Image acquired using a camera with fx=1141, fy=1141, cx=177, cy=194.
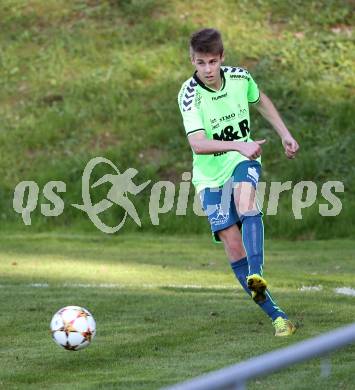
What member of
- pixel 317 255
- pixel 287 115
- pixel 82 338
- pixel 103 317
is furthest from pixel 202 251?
pixel 82 338

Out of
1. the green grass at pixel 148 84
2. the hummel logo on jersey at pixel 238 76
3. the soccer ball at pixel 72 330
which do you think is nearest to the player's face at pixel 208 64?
the hummel logo on jersey at pixel 238 76

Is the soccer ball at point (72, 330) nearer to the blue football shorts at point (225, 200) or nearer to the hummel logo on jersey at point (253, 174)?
the blue football shorts at point (225, 200)

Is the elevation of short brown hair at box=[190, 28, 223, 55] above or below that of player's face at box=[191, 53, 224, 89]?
above

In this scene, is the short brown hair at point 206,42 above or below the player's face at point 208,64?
above

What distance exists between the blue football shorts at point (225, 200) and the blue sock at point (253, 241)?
0.15m

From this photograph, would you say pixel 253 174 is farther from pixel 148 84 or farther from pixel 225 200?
pixel 148 84

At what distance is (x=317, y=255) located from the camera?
15656 millimetres

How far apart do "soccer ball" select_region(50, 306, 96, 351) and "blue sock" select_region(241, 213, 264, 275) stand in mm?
1197

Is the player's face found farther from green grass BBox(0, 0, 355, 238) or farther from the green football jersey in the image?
green grass BBox(0, 0, 355, 238)

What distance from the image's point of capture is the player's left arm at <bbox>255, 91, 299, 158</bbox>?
8250mm

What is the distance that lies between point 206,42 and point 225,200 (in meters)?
1.14

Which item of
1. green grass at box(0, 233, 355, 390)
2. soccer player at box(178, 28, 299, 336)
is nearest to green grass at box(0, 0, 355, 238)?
green grass at box(0, 233, 355, 390)

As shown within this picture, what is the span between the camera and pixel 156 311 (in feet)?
30.8

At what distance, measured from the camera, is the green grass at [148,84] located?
2033 cm
